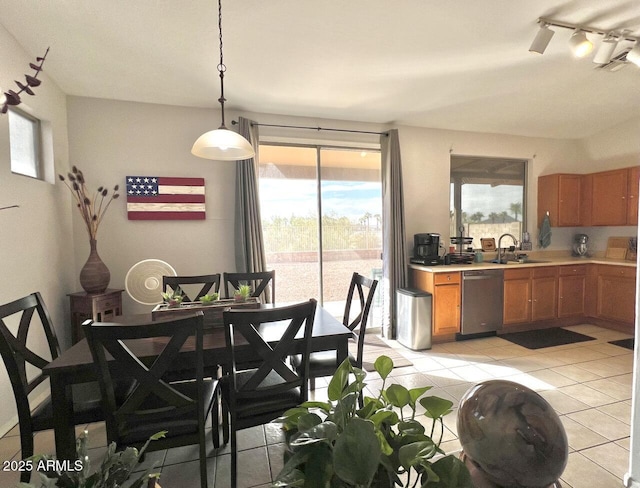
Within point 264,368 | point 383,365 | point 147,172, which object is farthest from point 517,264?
point 147,172

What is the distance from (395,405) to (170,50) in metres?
2.97

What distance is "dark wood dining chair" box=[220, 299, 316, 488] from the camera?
1.59 meters

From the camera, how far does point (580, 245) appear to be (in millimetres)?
4895

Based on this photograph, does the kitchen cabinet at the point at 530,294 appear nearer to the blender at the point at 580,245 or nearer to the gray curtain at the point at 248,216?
the blender at the point at 580,245

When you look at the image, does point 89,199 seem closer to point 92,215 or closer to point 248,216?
point 92,215

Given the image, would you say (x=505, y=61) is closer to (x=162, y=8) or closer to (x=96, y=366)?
(x=162, y=8)

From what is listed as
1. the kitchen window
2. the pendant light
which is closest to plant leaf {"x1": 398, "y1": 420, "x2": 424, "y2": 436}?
the pendant light

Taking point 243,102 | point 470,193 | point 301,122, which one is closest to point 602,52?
point 470,193

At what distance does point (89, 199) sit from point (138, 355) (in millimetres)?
2338

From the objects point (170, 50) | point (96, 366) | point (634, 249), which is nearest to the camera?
point (96, 366)

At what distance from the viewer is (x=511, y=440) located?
66cm

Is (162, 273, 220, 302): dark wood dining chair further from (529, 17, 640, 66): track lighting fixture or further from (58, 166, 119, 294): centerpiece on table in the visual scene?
(529, 17, 640, 66): track lighting fixture

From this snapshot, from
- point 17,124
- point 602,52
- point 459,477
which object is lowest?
point 459,477

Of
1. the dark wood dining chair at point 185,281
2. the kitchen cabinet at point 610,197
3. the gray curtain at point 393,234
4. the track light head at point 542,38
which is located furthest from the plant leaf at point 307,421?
the kitchen cabinet at point 610,197
